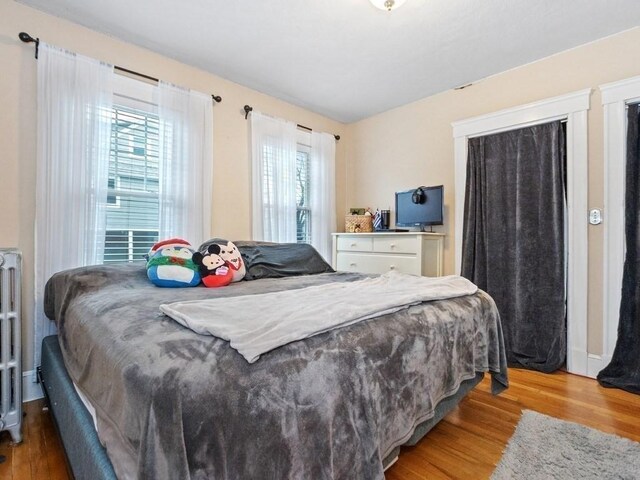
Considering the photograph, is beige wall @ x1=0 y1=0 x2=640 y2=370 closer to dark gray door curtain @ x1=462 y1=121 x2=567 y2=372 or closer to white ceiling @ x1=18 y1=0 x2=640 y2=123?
white ceiling @ x1=18 y1=0 x2=640 y2=123

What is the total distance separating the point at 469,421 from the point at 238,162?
2663 mm

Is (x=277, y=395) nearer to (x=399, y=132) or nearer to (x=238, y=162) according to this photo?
(x=238, y=162)

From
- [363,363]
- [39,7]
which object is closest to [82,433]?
[363,363]

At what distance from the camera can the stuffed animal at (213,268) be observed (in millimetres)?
1955

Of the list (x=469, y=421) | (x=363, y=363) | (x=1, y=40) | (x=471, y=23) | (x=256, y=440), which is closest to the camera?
(x=256, y=440)

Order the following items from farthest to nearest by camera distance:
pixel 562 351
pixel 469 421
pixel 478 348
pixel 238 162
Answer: pixel 238 162 → pixel 562 351 → pixel 469 421 → pixel 478 348

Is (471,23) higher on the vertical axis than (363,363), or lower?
higher

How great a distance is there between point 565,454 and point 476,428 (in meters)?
0.37

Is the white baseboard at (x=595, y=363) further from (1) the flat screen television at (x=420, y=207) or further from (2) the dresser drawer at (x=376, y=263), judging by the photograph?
(1) the flat screen television at (x=420, y=207)

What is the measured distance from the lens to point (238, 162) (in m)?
3.04

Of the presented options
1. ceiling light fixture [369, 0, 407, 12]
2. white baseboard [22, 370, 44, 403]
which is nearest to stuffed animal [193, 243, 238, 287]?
white baseboard [22, 370, 44, 403]

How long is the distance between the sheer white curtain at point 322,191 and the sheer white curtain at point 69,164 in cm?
201

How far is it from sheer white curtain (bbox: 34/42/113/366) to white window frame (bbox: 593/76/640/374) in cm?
353

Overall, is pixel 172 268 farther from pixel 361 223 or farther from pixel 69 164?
pixel 361 223
